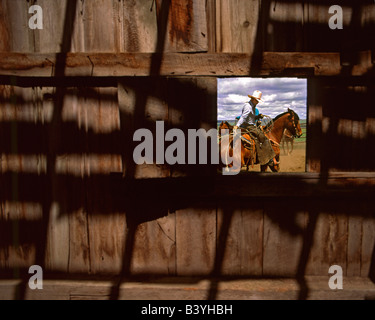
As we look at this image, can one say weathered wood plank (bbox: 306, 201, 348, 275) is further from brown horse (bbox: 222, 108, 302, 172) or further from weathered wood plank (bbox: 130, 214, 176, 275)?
brown horse (bbox: 222, 108, 302, 172)

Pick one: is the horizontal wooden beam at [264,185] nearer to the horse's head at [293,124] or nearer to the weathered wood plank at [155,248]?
the weathered wood plank at [155,248]

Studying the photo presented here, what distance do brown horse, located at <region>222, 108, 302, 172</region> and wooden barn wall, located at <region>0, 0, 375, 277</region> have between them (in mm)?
3821

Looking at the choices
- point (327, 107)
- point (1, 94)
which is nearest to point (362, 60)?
point (327, 107)

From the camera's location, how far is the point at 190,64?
1785 millimetres

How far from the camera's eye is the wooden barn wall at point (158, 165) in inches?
72.3

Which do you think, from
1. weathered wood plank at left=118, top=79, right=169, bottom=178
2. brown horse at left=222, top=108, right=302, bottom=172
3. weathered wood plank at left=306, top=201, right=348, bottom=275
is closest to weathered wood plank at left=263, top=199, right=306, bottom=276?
weathered wood plank at left=306, top=201, right=348, bottom=275

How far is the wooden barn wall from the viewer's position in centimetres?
184

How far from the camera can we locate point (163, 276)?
7.04ft

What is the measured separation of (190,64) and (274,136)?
226 inches

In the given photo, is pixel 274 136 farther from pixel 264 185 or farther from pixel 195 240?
pixel 195 240

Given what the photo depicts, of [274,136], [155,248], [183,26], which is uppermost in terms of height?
[183,26]

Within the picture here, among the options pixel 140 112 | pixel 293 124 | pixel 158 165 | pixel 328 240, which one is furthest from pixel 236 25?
pixel 293 124

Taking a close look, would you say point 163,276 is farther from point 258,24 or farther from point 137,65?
point 258,24

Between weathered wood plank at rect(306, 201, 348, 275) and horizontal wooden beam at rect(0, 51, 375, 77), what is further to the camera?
weathered wood plank at rect(306, 201, 348, 275)
